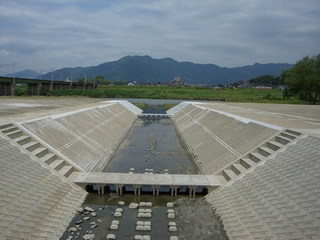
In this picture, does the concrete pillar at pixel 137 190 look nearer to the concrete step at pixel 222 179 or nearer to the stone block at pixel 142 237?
the stone block at pixel 142 237

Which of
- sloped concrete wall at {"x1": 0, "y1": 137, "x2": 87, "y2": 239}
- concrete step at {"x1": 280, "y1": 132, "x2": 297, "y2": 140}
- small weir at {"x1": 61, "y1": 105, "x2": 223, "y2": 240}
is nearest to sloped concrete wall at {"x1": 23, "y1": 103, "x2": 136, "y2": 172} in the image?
small weir at {"x1": 61, "y1": 105, "x2": 223, "y2": 240}

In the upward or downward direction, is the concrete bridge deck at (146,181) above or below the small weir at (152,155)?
above

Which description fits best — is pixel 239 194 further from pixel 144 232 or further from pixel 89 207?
pixel 89 207

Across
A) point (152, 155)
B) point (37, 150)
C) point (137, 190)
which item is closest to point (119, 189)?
point (137, 190)

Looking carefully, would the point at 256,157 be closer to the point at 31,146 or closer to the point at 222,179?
the point at 222,179

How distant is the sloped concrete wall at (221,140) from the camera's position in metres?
17.2

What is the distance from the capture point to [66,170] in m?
15.1

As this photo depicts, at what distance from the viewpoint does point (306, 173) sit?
438 inches

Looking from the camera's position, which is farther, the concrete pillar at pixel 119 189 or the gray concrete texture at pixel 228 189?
the concrete pillar at pixel 119 189

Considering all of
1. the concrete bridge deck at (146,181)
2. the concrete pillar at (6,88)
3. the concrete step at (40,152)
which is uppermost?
the concrete pillar at (6,88)

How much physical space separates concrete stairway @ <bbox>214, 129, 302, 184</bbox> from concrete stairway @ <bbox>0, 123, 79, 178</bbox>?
9641 millimetres

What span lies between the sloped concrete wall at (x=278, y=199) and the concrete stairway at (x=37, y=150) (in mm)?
8970

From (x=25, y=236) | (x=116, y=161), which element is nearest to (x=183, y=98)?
(x=116, y=161)

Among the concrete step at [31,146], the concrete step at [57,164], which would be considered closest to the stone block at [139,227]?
the concrete step at [57,164]
